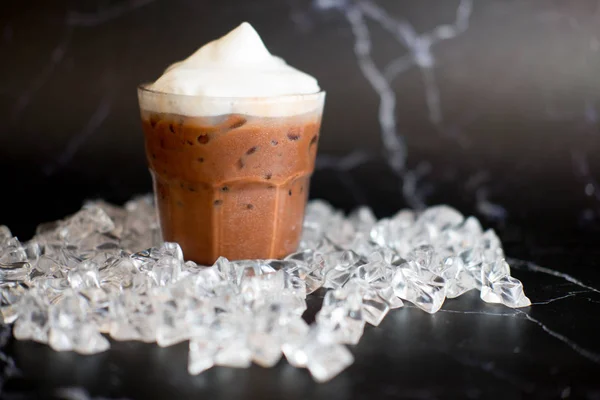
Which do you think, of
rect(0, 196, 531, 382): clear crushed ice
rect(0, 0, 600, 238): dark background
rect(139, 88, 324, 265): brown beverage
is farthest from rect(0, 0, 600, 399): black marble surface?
rect(139, 88, 324, 265): brown beverage

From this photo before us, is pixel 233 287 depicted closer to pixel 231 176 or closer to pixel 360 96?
pixel 231 176

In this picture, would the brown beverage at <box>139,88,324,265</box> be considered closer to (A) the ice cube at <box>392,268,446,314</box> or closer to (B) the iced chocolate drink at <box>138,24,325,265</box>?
(B) the iced chocolate drink at <box>138,24,325,265</box>

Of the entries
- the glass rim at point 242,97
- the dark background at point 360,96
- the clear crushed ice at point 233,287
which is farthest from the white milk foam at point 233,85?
the dark background at point 360,96

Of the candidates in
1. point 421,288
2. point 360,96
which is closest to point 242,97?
point 421,288

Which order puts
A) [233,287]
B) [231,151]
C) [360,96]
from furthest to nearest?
1. [360,96]
2. [231,151]
3. [233,287]

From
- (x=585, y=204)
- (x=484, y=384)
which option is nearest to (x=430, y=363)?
(x=484, y=384)

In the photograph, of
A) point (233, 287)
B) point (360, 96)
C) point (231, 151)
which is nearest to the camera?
point (233, 287)

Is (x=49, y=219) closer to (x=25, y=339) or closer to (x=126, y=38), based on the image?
(x=126, y=38)

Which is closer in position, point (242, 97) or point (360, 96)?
point (242, 97)
